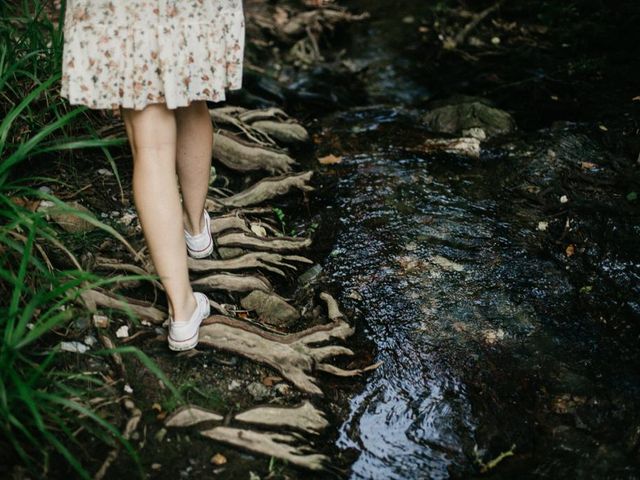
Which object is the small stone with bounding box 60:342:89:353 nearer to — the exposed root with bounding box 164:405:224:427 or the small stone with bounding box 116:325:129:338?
the small stone with bounding box 116:325:129:338

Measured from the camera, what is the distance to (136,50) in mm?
2133

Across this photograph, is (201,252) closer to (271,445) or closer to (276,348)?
(276,348)

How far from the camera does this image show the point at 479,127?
499 cm

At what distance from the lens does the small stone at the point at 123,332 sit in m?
2.69

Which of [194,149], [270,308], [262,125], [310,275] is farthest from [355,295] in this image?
[262,125]

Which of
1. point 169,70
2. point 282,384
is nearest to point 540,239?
point 282,384

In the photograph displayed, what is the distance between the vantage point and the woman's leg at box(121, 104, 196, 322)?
220 cm

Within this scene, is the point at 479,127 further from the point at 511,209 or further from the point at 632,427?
the point at 632,427

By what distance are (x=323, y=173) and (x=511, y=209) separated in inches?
57.2

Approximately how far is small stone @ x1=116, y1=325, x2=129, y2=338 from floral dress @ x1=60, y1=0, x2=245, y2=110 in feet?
3.54


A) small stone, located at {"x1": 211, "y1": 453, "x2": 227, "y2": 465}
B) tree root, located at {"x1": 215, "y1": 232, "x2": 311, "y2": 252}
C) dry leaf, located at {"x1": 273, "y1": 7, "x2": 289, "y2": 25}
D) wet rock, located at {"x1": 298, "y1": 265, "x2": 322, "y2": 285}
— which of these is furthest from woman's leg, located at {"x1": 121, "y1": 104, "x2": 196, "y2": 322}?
dry leaf, located at {"x1": 273, "y1": 7, "x2": 289, "y2": 25}

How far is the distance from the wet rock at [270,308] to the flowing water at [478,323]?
1.07 ft

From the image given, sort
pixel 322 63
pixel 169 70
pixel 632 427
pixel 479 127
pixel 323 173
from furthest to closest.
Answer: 1. pixel 322 63
2. pixel 479 127
3. pixel 323 173
4. pixel 632 427
5. pixel 169 70

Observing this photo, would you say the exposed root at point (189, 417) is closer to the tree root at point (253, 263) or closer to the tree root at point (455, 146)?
the tree root at point (253, 263)
